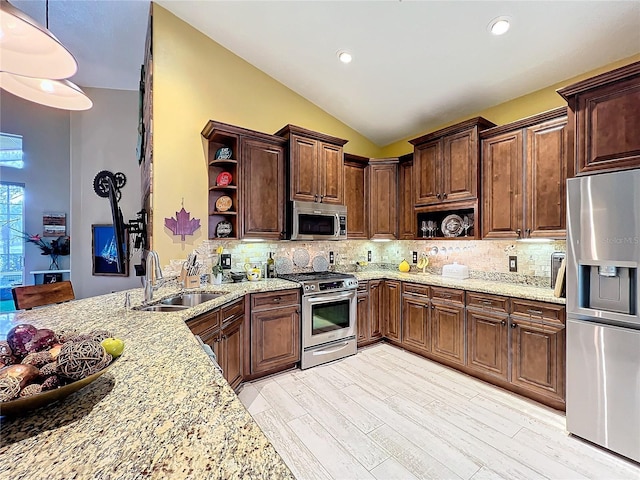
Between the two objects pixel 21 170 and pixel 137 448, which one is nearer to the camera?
pixel 137 448

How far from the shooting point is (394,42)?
9.20ft

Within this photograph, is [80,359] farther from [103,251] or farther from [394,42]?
[103,251]

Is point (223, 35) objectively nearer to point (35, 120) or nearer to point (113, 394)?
point (113, 394)

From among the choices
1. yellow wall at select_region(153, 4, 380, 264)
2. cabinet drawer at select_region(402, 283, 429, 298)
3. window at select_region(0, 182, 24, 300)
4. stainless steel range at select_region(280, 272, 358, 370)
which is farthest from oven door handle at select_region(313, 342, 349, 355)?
window at select_region(0, 182, 24, 300)

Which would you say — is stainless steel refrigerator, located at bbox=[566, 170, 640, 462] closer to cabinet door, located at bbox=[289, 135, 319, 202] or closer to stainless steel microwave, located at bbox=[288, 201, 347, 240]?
stainless steel microwave, located at bbox=[288, 201, 347, 240]

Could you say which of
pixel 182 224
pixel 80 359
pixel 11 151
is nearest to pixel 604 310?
pixel 80 359

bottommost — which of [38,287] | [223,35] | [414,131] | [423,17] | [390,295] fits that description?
[390,295]

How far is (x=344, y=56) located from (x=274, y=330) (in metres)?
3.07

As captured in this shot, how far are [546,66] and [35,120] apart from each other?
7164 millimetres

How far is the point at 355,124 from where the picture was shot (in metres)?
4.38

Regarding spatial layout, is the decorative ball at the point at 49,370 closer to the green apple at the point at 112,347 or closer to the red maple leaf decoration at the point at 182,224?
the green apple at the point at 112,347

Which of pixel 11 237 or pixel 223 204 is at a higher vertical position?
pixel 223 204

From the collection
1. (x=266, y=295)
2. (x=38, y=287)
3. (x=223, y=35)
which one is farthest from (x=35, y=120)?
(x=266, y=295)

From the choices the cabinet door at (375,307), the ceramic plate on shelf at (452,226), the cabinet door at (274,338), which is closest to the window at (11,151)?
the cabinet door at (274,338)
